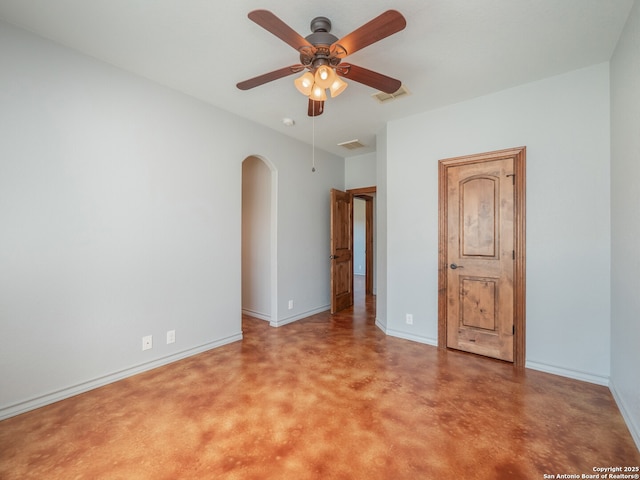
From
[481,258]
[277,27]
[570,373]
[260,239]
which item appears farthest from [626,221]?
[260,239]

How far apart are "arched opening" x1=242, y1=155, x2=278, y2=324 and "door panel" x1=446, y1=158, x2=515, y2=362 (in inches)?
88.9

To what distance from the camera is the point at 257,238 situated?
177 inches

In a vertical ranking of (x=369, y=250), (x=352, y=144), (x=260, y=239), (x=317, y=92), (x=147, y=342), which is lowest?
(x=147, y=342)

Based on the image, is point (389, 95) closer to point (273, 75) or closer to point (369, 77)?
point (369, 77)

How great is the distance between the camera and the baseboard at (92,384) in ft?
6.92

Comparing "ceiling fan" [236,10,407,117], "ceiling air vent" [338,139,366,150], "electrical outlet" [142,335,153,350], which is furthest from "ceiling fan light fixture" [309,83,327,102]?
"electrical outlet" [142,335,153,350]

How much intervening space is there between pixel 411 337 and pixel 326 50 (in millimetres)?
3108

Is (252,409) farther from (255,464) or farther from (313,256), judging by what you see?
(313,256)

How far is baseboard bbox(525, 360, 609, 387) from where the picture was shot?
8.31 ft

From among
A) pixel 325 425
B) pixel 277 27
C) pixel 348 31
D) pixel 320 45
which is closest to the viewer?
pixel 277 27

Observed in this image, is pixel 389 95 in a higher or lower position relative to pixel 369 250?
higher

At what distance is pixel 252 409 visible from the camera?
7.13ft

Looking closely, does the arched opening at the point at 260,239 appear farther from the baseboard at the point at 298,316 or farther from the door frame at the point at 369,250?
the door frame at the point at 369,250

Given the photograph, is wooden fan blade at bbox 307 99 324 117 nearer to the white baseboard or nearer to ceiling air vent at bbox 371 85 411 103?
ceiling air vent at bbox 371 85 411 103
